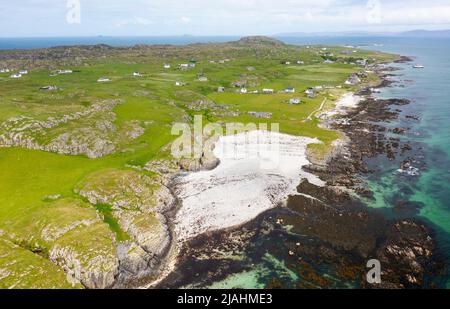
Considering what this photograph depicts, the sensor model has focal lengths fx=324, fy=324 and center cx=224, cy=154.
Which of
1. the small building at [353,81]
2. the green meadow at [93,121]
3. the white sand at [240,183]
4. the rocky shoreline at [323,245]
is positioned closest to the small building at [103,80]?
the green meadow at [93,121]

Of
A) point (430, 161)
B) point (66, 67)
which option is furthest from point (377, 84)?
point (66, 67)

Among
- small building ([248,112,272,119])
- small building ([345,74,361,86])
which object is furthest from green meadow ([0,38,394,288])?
small building ([345,74,361,86])

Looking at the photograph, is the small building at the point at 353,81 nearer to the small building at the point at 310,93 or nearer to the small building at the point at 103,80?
the small building at the point at 310,93

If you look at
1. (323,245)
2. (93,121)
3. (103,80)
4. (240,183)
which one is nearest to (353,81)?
(103,80)

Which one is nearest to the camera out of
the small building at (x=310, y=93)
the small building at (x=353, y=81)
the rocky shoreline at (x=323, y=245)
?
the rocky shoreline at (x=323, y=245)

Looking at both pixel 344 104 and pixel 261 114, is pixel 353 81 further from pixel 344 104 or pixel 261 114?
pixel 261 114
